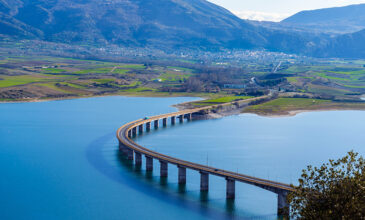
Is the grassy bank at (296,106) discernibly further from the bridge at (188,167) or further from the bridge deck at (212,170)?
the bridge deck at (212,170)

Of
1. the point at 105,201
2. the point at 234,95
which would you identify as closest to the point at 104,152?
the point at 105,201

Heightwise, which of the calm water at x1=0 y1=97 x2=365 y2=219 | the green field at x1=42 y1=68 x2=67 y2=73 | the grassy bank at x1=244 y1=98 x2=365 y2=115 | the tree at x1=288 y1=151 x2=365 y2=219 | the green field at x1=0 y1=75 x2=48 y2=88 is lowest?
the calm water at x1=0 y1=97 x2=365 y2=219

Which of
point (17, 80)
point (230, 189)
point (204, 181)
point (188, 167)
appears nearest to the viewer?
point (230, 189)

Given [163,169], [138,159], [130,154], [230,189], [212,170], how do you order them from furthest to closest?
[130,154] → [138,159] → [163,169] → [212,170] → [230,189]

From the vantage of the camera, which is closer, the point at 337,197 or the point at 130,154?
the point at 337,197

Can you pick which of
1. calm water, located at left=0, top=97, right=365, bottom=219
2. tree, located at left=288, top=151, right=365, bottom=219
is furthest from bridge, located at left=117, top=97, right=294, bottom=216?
tree, located at left=288, top=151, right=365, bottom=219

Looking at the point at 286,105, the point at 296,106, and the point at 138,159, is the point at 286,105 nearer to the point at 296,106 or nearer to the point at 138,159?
the point at 296,106

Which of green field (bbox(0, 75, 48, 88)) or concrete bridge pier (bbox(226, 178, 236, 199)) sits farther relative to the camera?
green field (bbox(0, 75, 48, 88))

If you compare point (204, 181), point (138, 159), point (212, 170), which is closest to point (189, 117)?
point (138, 159)

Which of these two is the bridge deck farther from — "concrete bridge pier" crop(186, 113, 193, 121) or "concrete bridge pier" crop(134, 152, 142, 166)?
"concrete bridge pier" crop(186, 113, 193, 121)

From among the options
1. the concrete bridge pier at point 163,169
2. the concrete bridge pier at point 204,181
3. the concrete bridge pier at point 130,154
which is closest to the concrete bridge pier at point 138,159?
the concrete bridge pier at point 130,154
